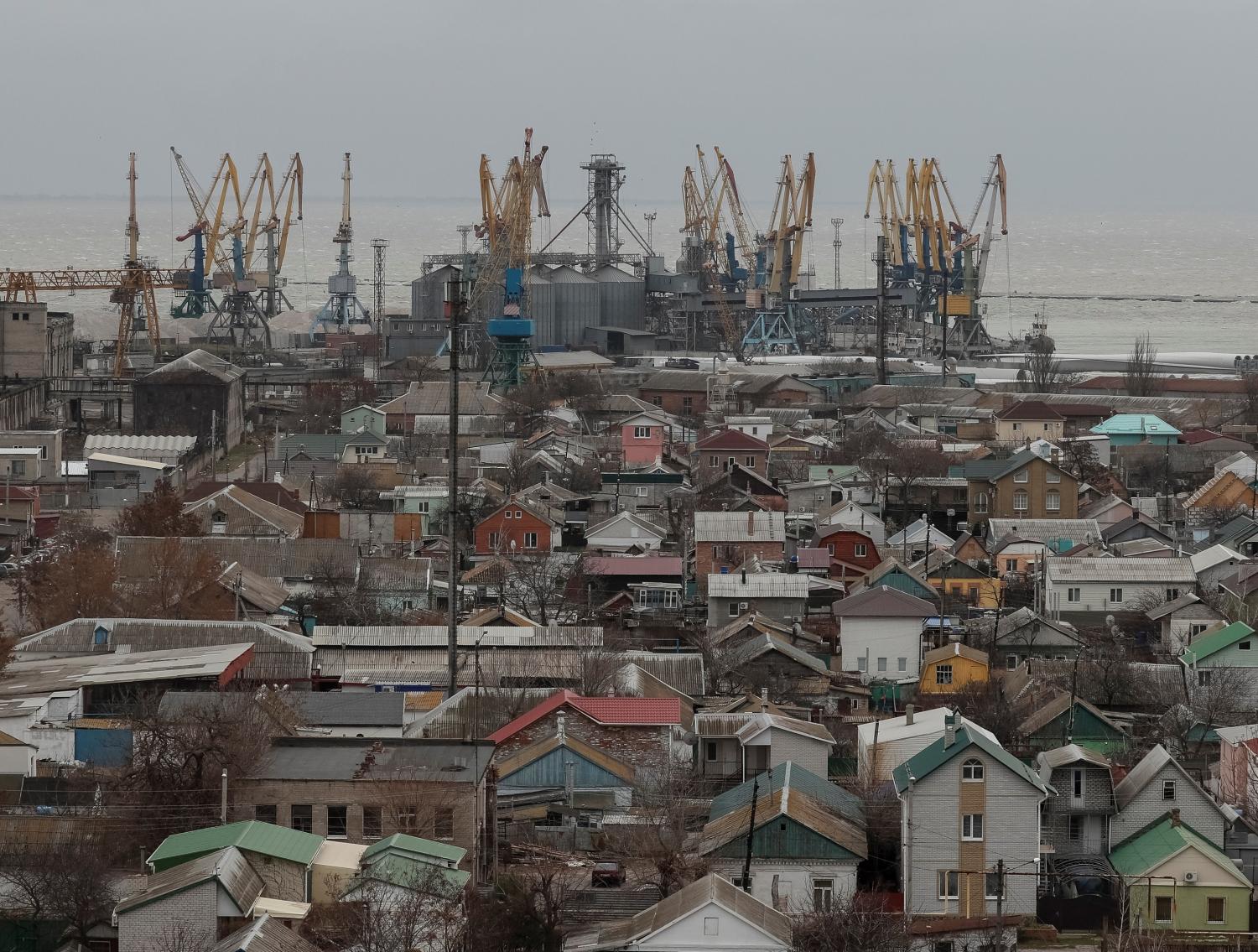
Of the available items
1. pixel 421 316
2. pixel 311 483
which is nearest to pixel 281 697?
pixel 311 483

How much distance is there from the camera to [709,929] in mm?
A: 8867

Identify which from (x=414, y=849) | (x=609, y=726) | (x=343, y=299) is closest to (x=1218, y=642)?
(x=609, y=726)

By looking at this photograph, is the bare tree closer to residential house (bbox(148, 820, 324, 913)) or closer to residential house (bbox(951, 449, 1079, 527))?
residential house (bbox(951, 449, 1079, 527))

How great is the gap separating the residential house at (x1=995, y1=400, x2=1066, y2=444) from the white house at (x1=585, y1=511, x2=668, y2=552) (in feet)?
33.3

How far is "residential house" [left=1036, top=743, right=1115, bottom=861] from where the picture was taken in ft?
34.3

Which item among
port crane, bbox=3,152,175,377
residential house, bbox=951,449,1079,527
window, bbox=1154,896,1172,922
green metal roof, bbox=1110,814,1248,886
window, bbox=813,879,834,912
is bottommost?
window, bbox=1154,896,1172,922

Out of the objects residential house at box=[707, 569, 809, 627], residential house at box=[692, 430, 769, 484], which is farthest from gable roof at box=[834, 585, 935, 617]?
residential house at box=[692, 430, 769, 484]

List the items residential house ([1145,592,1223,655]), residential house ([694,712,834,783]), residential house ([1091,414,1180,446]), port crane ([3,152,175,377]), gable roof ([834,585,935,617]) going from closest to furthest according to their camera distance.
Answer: residential house ([694,712,834,783]), gable roof ([834,585,935,617]), residential house ([1145,592,1223,655]), residential house ([1091,414,1180,446]), port crane ([3,152,175,377])

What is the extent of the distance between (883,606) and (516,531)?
5461 millimetres

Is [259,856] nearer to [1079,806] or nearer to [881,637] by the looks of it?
[1079,806]

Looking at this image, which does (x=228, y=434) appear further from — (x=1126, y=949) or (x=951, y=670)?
(x=1126, y=949)

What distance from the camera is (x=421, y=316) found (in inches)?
1966

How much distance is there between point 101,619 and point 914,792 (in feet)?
21.5

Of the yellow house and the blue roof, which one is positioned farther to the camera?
the blue roof
